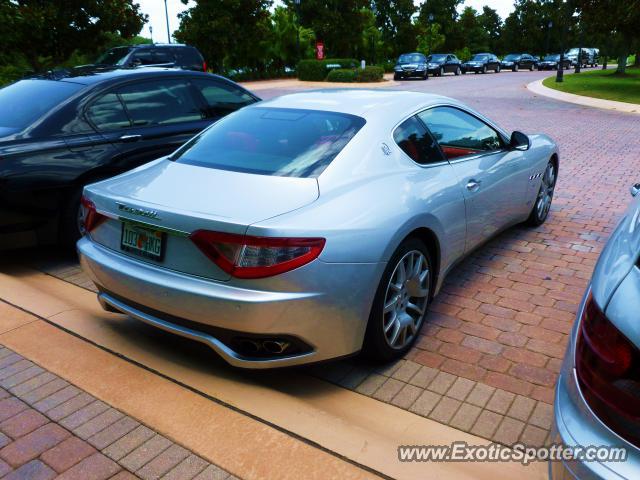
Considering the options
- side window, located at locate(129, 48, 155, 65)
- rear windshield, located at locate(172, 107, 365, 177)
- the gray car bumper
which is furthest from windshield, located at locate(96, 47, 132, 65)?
the gray car bumper

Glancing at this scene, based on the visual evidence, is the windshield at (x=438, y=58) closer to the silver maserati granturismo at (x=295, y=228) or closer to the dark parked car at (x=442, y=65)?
the dark parked car at (x=442, y=65)

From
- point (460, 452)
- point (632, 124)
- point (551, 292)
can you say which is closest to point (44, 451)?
point (460, 452)

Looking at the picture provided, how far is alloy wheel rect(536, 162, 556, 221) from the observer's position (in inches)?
230

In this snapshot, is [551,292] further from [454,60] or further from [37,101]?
[454,60]

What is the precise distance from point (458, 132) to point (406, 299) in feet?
5.58

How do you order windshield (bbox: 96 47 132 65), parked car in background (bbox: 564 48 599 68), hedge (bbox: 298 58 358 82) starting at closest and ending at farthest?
1. windshield (bbox: 96 47 132 65)
2. hedge (bbox: 298 58 358 82)
3. parked car in background (bbox: 564 48 599 68)

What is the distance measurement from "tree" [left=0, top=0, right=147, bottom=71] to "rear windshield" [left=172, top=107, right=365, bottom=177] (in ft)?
56.9

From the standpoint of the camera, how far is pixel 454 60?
141 ft

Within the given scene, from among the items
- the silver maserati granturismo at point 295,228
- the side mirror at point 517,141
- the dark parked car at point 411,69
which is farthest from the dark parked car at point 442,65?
the silver maserati granturismo at point 295,228

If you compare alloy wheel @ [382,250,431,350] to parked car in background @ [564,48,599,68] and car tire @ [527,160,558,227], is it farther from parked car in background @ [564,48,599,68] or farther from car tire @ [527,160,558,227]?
parked car in background @ [564,48,599,68]

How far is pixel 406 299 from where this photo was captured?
3.47m

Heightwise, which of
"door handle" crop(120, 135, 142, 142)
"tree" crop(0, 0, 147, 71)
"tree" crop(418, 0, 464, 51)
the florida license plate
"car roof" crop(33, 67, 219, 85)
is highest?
"tree" crop(418, 0, 464, 51)

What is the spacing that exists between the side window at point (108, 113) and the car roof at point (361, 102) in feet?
5.63

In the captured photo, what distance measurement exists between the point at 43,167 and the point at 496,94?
22168 mm
